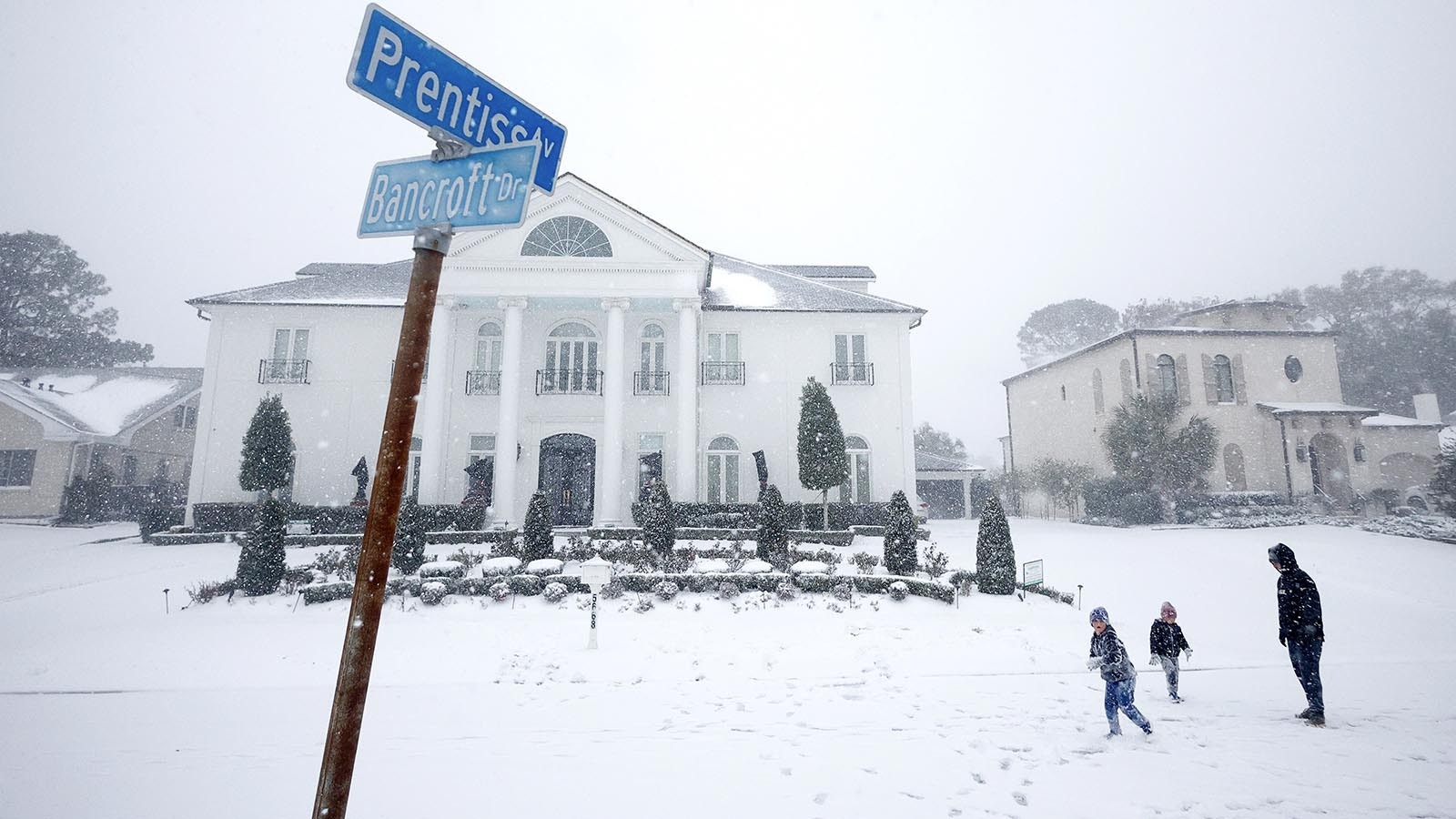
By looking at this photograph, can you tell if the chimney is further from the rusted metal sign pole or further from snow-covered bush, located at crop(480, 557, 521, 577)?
the rusted metal sign pole

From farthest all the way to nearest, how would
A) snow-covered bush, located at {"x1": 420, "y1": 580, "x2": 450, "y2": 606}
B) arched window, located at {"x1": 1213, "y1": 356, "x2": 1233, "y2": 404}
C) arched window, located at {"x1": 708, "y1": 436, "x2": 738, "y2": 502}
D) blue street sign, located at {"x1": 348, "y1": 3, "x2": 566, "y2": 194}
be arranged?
arched window, located at {"x1": 1213, "y1": 356, "x2": 1233, "y2": 404}, arched window, located at {"x1": 708, "y1": 436, "x2": 738, "y2": 502}, snow-covered bush, located at {"x1": 420, "y1": 580, "x2": 450, "y2": 606}, blue street sign, located at {"x1": 348, "y1": 3, "x2": 566, "y2": 194}

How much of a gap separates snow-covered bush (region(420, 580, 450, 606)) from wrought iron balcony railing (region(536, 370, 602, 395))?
11126 mm

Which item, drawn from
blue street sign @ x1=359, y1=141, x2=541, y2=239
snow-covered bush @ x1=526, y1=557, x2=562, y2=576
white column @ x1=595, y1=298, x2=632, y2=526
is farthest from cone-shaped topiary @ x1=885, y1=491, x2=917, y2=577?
blue street sign @ x1=359, y1=141, x2=541, y2=239

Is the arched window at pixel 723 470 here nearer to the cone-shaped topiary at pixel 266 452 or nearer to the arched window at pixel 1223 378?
the cone-shaped topiary at pixel 266 452

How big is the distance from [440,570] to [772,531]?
7.15 metres

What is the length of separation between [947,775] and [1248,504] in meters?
26.9

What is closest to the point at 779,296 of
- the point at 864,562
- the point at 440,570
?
the point at 864,562

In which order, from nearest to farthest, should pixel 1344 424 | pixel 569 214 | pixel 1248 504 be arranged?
pixel 569 214 < pixel 1248 504 < pixel 1344 424

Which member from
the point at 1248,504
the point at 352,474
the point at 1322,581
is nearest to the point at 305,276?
the point at 352,474

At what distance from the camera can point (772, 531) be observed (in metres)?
14.7

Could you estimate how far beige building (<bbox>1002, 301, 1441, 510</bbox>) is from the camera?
26.4 meters

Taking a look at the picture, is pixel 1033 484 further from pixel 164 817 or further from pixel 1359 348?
pixel 164 817

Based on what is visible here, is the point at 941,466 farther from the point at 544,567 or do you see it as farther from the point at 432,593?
the point at 432,593

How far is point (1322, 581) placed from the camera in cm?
1375
